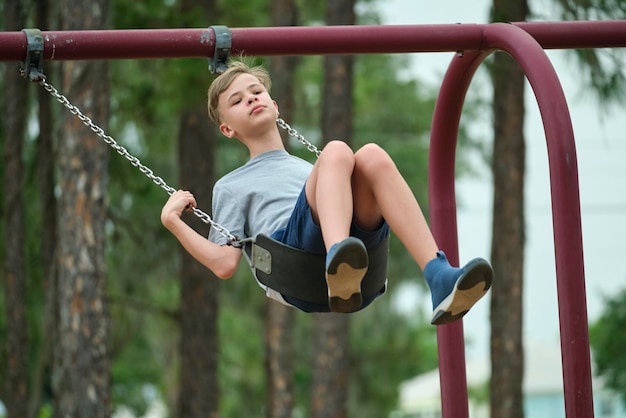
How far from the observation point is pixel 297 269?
420cm

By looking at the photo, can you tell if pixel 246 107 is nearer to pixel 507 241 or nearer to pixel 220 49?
pixel 220 49

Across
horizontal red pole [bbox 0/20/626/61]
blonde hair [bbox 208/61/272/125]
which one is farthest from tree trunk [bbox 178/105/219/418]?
horizontal red pole [bbox 0/20/626/61]

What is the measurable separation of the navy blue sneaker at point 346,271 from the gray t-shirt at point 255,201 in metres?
0.53

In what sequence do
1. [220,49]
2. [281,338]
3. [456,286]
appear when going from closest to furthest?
[456,286], [220,49], [281,338]

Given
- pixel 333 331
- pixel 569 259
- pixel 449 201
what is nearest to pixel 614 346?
pixel 333 331

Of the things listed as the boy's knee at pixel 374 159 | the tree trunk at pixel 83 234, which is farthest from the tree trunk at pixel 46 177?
the boy's knee at pixel 374 159

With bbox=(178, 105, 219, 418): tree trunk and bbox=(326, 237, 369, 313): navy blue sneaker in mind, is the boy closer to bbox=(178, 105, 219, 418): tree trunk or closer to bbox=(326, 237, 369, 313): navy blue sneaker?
bbox=(326, 237, 369, 313): navy blue sneaker

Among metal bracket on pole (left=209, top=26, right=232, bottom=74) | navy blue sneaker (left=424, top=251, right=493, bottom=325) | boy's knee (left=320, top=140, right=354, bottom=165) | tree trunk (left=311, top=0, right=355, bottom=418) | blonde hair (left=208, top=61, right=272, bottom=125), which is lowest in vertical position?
navy blue sneaker (left=424, top=251, right=493, bottom=325)

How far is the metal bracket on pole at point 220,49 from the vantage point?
14.8 ft

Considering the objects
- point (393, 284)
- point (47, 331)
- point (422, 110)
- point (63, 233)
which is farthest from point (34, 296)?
point (422, 110)

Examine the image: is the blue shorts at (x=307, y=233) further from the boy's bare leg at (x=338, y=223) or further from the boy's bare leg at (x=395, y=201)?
the boy's bare leg at (x=395, y=201)

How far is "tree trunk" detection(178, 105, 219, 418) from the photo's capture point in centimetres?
1212

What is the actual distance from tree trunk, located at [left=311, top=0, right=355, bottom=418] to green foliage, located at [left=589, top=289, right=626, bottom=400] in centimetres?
337

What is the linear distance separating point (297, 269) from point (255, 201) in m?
0.34
